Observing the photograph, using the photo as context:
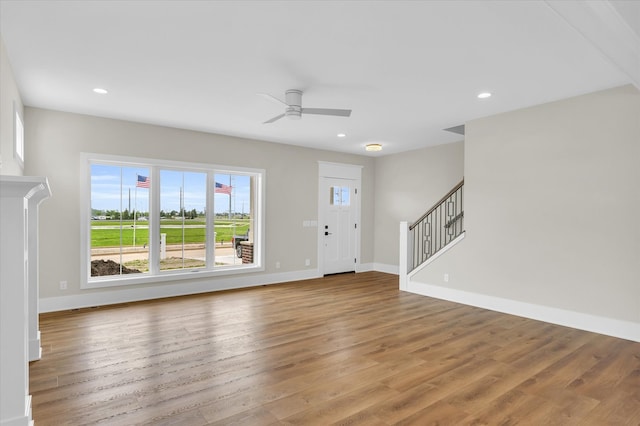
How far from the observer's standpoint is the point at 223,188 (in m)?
6.45

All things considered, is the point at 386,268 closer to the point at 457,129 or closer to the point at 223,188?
the point at 457,129

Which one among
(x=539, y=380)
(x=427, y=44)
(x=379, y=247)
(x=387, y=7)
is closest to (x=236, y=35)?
(x=387, y=7)

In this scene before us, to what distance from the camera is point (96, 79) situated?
12.3 feet

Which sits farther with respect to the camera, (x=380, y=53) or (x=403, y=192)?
(x=403, y=192)

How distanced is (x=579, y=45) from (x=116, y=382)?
15.3 feet

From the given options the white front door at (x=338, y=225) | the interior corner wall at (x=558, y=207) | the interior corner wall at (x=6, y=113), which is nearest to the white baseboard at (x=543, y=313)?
the interior corner wall at (x=558, y=207)

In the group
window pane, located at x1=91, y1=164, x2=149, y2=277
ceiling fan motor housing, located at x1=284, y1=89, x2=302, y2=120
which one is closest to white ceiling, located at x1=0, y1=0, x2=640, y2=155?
ceiling fan motor housing, located at x1=284, y1=89, x2=302, y2=120

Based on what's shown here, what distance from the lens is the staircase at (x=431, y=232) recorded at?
6258mm

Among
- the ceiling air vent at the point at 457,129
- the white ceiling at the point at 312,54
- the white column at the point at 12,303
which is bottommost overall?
the white column at the point at 12,303

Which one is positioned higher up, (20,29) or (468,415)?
(20,29)

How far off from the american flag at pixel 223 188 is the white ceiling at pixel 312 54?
1658 millimetres

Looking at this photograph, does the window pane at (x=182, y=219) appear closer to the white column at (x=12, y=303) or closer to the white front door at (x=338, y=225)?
the white front door at (x=338, y=225)

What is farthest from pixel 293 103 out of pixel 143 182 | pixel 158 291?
pixel 158 291

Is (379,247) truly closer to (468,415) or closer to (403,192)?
(403,192)
